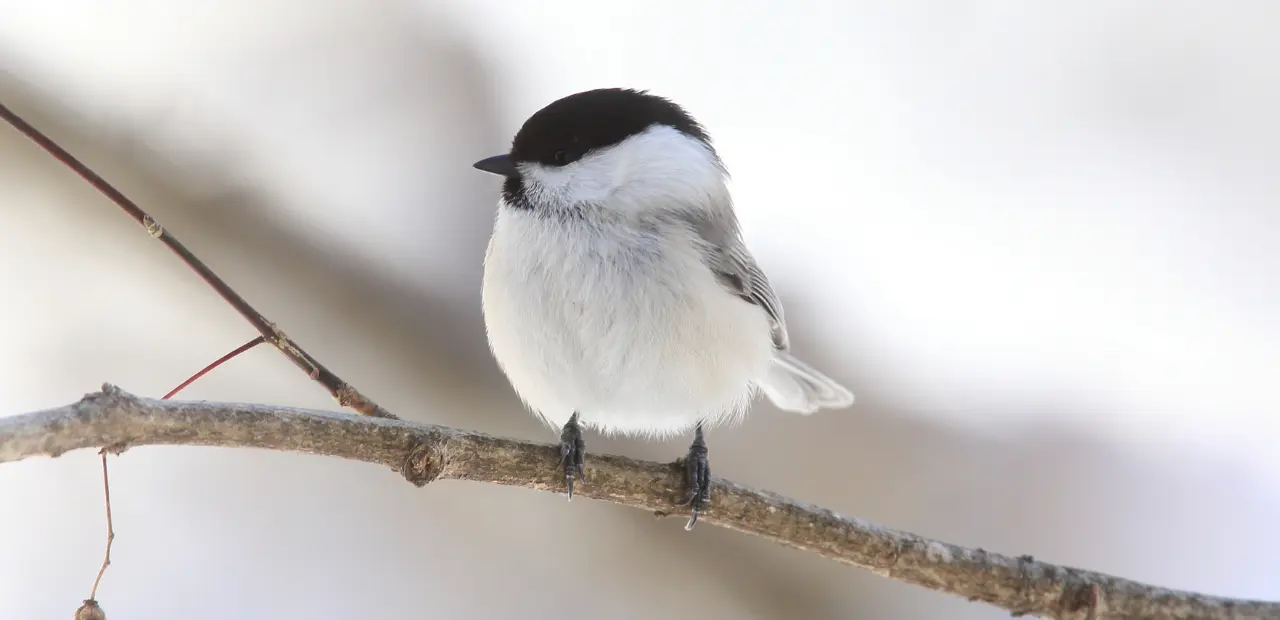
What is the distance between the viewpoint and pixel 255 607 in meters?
1.57

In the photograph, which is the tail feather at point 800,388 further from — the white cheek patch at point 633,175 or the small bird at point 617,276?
the white cheek patch at point 633,175

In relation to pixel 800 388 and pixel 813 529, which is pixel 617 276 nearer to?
pixel 813 529

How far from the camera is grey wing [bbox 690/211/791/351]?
128 cm

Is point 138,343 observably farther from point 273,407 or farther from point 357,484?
point 273,407

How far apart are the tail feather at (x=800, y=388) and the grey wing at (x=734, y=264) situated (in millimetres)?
194

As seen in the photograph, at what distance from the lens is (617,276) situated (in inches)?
45.7

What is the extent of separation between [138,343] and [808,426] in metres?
1.44

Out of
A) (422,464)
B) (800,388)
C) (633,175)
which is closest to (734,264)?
(633,175)

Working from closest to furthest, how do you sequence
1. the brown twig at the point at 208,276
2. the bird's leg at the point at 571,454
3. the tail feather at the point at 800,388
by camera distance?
the brown twig at the point at 208,276, the bird's leg at the point at 571,454, the tail feather at the point at 800,388

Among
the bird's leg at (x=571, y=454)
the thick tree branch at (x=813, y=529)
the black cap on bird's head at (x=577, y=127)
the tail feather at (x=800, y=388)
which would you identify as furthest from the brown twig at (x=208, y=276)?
the tail feather at (x=800, y=388)

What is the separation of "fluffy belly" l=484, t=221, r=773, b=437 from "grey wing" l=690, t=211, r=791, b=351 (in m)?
0.03

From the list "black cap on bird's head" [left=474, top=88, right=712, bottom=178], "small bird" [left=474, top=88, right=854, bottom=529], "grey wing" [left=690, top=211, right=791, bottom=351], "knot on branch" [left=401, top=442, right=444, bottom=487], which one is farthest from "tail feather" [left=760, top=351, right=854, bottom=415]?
"knot on branch" [left=401, top=442, right=444, bottom=487]

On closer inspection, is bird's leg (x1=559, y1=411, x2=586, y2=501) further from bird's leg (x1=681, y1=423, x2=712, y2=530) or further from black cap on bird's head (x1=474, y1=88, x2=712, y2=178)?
black cap on bird's head (x1=474, y1=88, x2=712, y2=178)

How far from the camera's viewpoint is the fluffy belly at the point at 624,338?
45.9 inches
